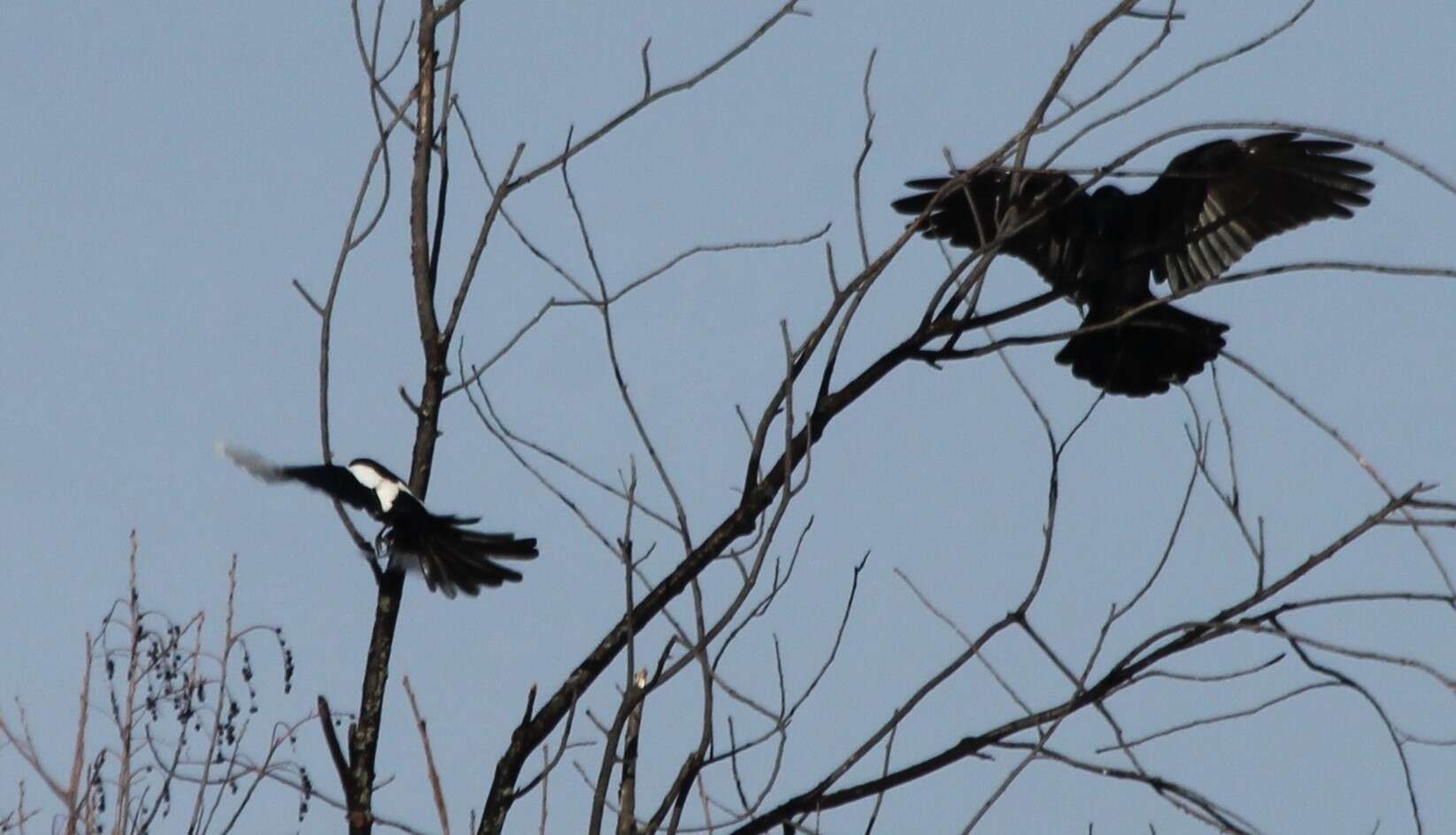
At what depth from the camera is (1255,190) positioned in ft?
20.9

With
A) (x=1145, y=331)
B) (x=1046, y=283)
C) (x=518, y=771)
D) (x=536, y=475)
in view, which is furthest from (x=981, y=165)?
(x=1046, y=283)

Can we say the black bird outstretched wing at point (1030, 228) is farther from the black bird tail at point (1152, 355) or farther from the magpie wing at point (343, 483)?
the magpie wing at point (343, 483)

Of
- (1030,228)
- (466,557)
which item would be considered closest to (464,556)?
(466,557)

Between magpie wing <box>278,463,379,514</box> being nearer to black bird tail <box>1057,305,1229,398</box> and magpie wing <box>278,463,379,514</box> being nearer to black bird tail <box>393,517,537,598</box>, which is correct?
black bird tail <box>393,517,537,598</box>

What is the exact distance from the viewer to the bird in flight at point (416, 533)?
12.8ft

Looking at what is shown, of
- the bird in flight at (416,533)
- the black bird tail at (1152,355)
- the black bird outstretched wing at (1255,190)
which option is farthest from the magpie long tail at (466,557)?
the black bird outstretched wing at (1255,190)

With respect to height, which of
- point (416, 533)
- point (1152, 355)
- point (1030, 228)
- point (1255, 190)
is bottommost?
point (416, 533)

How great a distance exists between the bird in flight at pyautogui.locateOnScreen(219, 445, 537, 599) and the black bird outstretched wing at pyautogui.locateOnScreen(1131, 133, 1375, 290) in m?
2.99

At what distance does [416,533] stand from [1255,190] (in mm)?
3560

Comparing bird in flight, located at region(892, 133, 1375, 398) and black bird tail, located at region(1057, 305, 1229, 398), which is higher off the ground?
bird in flight, located at region(892, 133, 1375, 398)

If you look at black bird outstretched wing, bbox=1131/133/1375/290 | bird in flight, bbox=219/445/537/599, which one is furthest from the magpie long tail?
black bird outstretched wing, bbox=1131/133/1375/290

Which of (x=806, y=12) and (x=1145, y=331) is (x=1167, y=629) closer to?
(x=806, y=12)

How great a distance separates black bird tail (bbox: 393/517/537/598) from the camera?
165 inches

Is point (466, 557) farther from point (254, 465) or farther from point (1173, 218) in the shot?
point (1173, 218)
